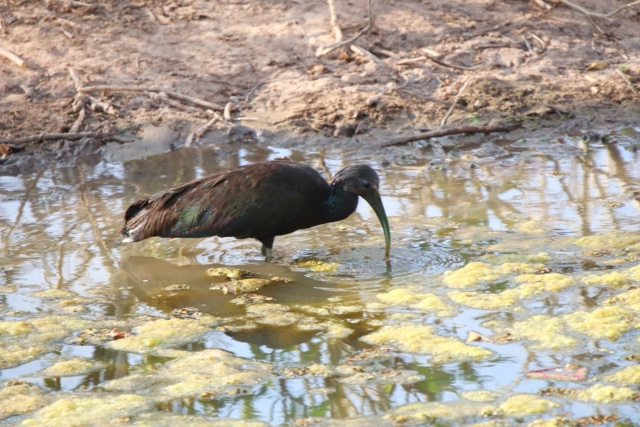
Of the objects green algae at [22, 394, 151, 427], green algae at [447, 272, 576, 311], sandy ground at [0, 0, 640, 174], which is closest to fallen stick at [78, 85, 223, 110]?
sandy ground at [0, 0, 640, 174]

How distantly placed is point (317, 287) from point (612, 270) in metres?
1.86

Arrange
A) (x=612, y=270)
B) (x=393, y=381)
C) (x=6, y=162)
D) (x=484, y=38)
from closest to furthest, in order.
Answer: (x=393, y=381) < (x=612, y=270) < (x=6, y=162) < (x=484, y=38)

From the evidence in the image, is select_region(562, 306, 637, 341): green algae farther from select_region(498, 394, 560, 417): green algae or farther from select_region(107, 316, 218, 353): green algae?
select_region(107, 316, 218, 353): green algae

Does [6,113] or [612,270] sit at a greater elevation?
[6,113]

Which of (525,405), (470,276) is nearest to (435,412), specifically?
(525,405)

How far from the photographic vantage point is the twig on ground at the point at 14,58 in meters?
10.5

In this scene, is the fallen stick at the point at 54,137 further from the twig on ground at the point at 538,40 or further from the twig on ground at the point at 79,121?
the twig on ground at the point at 538,40

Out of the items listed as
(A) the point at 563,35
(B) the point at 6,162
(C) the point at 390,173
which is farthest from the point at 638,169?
(B) the point at 6,162

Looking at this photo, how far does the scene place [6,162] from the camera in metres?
9.56

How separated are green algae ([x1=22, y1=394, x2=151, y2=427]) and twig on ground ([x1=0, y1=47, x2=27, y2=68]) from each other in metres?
6.37

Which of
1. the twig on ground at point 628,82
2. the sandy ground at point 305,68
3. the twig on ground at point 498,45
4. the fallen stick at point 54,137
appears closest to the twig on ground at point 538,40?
the sandy ground at point 305,68

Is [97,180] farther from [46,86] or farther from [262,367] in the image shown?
[262,367]

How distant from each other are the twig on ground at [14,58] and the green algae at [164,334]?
18.0 ft

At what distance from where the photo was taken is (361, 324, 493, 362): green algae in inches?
205
